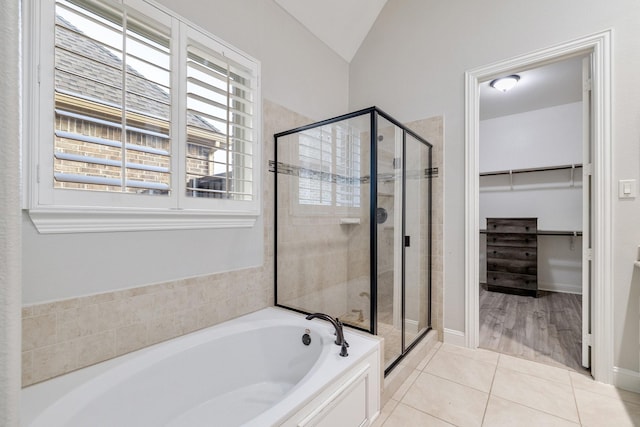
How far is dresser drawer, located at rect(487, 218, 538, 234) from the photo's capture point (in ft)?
12.8

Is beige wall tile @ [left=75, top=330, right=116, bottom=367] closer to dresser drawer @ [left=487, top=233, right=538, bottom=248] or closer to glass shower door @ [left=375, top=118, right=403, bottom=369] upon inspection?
glass shower door @ [left=375, top=118, right=403, bottom=369]

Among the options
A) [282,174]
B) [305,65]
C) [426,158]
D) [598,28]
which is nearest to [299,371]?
[282,174]

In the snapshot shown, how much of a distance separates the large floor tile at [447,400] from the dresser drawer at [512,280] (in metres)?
2.63

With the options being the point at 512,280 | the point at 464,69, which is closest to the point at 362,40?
the point at 464,69

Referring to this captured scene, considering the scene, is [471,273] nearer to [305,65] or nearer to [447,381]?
[447,381]

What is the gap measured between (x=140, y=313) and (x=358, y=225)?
1.47 metres

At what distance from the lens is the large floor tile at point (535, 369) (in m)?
1.98

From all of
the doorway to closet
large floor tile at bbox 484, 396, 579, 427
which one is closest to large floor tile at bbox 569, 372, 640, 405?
large floor tile at bbox 484, 396, 579, 427

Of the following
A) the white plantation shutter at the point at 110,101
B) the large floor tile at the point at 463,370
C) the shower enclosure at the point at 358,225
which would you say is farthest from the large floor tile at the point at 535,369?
the white plantation shutter at the point at 110,101

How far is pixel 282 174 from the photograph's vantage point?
230 cm

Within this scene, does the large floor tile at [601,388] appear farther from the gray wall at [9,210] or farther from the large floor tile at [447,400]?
the gray wall at [9,210]

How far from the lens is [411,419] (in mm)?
1612

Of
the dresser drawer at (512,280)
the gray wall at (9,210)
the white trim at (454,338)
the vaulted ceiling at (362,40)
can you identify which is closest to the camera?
the gray wall at (9,210)

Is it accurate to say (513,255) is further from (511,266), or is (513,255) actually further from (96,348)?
(96,348)
